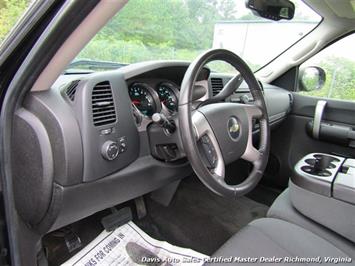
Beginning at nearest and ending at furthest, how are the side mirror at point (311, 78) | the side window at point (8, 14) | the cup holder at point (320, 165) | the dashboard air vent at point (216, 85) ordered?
the side window at point (8, 14), the cup holder at point (320, 165), the dashboard air vent at point (216, 85), the side mirror at point (311, 78)

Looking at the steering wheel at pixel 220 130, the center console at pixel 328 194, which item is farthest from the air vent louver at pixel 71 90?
the center console at pixel 328 194

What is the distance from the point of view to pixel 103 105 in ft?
3.16

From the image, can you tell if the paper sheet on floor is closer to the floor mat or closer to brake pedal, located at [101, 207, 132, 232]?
brake pedal, located at [101, 207, 132, 232]

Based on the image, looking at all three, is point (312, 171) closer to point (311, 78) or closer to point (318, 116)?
point (318, 116)

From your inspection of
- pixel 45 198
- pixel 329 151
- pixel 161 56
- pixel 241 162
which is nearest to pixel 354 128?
pixel 329 151

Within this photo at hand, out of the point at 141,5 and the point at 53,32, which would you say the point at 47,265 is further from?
the point at 141,5

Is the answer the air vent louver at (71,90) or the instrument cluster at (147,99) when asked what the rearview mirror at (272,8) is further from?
the air vent louver at (71,90)

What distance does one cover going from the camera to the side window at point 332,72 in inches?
74.4

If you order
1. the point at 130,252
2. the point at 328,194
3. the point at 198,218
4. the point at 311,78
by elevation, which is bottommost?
the point at 198,218

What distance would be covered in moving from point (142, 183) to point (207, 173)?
0.37 meters

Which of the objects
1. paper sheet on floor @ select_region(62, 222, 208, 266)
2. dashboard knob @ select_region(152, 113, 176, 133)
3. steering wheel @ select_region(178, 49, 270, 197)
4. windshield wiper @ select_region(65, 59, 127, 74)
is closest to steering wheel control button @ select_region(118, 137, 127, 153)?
dashboard knob @ select_region(152, 113, 176, 133)

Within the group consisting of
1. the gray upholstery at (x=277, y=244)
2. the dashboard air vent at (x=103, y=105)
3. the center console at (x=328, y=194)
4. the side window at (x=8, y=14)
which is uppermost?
the side window at (x=8, y=14)

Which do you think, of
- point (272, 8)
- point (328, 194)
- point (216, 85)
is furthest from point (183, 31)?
point (328, 194)

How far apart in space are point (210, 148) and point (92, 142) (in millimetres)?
393
